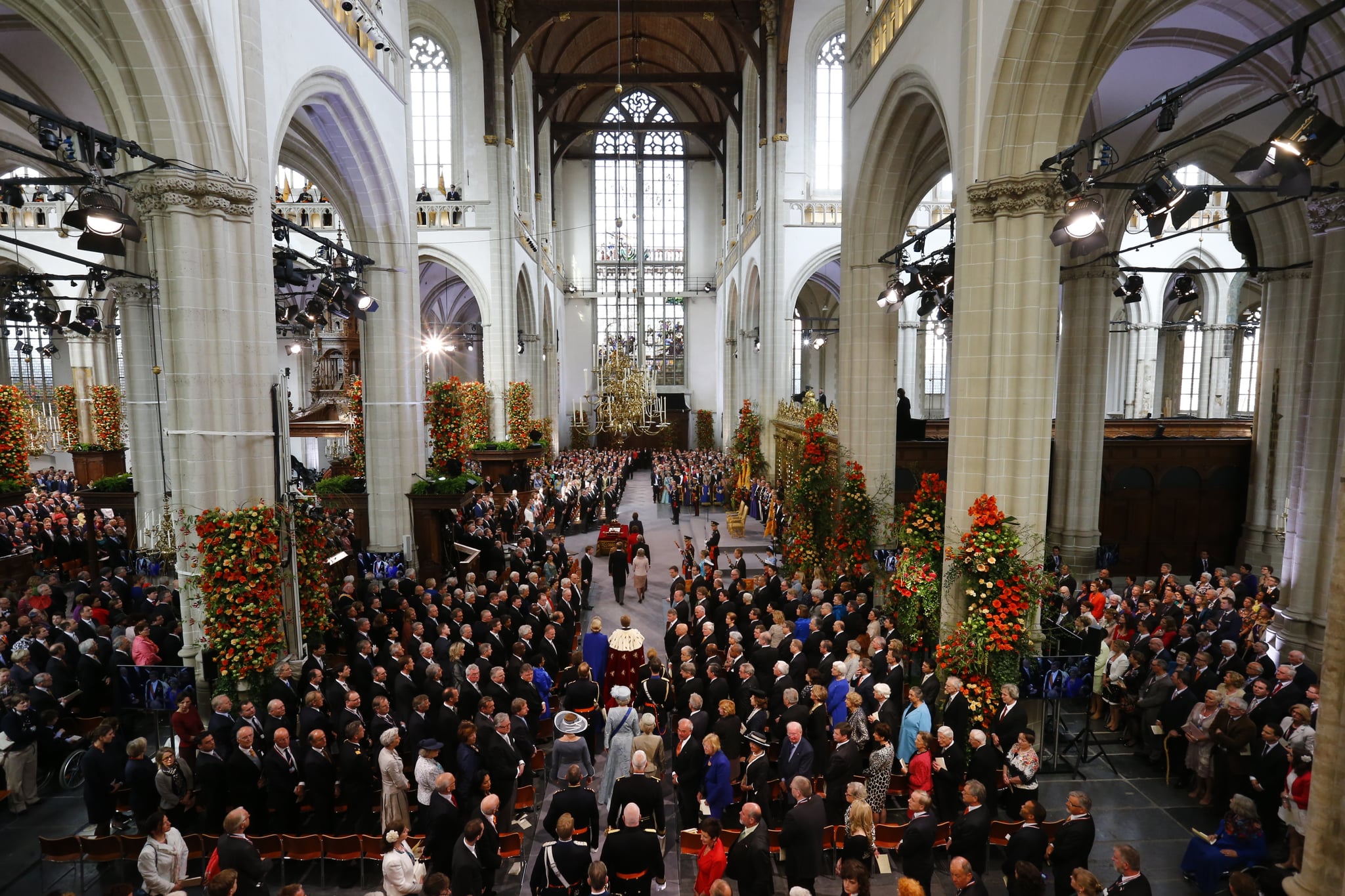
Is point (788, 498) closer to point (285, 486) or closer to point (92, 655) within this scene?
point (285, 486)

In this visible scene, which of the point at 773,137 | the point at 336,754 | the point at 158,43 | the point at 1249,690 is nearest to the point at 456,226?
the point at 773,137

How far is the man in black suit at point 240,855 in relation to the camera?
14.9 feet

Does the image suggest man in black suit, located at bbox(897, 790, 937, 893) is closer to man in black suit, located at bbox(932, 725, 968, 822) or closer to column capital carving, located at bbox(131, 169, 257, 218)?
man in black suit, located at bbox(932, 725, 968, 822)

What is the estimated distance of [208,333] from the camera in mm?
7469

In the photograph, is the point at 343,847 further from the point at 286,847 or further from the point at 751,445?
the point at 751,445

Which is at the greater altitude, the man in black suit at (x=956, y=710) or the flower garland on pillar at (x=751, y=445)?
the flower garland on pillar at (x=751, y=445)

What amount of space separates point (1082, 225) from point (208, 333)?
8559mm

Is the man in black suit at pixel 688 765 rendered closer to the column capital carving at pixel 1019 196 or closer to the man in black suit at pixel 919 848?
the man in black suit at pixel 919 848

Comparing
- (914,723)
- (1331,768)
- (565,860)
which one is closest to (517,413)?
(914,723)

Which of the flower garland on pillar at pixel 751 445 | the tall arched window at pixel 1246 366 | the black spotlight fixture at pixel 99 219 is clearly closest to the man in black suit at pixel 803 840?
the black spotlight fixture at pixel 99 219

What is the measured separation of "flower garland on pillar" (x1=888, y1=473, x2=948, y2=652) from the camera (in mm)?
8273

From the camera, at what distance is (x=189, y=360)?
290 inches

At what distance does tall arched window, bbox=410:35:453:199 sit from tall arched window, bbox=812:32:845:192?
11172mm

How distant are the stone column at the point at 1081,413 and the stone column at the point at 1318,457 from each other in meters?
3.59
